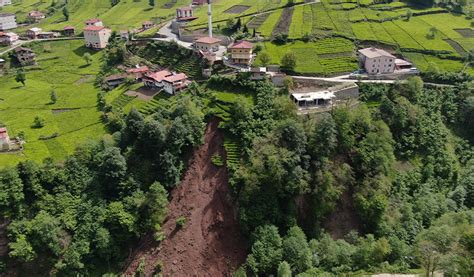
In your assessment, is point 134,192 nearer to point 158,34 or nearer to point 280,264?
point 280,264

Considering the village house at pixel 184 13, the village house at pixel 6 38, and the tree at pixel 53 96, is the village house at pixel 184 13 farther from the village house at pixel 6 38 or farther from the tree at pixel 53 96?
the village house at pixel 6 38

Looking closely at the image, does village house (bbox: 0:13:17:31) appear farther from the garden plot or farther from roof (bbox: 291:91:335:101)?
roof (bbox: 291:91:335:101)

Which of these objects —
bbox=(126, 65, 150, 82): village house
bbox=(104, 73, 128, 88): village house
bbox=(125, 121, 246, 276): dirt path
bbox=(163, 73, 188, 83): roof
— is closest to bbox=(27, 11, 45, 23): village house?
bbox=(104, 73, 128, 88): village house

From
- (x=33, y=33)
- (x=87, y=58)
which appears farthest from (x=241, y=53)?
(x=33, y=33)

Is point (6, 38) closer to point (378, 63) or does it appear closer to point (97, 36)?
point (97, 36)

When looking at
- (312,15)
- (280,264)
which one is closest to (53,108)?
(280,264)

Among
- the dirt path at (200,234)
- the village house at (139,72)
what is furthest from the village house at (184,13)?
the dirt path at (200,234)
